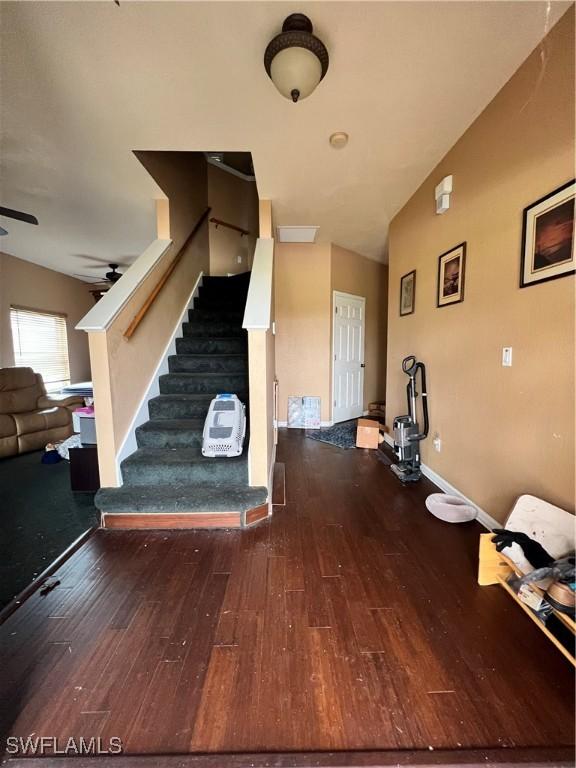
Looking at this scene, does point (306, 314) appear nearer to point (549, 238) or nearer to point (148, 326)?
point (148, 326)

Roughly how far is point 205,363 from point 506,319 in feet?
8.80

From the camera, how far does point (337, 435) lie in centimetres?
410

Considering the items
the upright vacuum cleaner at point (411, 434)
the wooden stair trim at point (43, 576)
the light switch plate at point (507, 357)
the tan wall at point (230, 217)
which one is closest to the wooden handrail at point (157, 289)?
the tan wall at point (230, 217)

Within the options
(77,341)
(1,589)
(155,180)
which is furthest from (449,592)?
(77,341)

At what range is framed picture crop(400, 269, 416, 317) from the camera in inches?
120

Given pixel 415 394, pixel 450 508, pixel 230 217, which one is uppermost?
pixel 230 217

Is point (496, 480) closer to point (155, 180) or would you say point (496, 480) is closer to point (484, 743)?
point (484, 743)

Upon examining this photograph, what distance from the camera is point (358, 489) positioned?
2.62 m

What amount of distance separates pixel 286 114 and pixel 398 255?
1.97 meters

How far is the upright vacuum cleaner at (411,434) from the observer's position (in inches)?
107

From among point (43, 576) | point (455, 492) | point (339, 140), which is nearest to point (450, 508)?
point (455, 492)

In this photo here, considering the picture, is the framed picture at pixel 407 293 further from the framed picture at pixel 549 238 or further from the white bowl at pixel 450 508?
the white bowl at pixel 450 508

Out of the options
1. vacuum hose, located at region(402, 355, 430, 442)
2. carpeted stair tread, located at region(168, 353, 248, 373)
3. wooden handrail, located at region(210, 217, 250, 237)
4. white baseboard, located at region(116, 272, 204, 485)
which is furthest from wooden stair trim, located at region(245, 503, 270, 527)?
wooden handrail, located at region(210, 217, 250, 237)

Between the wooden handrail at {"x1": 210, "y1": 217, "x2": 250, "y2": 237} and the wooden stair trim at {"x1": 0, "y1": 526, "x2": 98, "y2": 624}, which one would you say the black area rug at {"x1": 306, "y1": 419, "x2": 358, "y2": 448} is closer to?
the wooden stair trim at {"x1": 0, "y1": 526, "x2": 98, "y2": 624}
